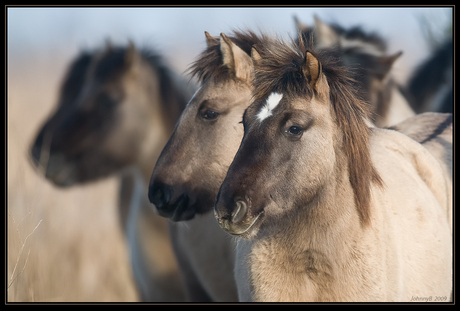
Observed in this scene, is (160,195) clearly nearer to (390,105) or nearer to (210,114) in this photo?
(210,114)

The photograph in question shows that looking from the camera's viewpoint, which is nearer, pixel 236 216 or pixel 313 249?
pixel 236 216

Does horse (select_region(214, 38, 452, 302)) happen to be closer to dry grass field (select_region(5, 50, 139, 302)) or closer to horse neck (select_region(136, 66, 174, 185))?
dry grass field (select_region(5, 50, 139, 302))

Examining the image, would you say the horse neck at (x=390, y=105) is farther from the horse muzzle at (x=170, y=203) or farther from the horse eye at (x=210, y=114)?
the horse muzzle at (x=170, y=203)

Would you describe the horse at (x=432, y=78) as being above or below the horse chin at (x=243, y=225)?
below

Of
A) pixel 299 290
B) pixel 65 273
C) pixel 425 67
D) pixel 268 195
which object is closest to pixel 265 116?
pixel 268 195

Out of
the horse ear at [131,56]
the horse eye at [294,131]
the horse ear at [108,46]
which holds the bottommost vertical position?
the horse eye at [294,131]

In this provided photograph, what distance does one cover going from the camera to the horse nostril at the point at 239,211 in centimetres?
234

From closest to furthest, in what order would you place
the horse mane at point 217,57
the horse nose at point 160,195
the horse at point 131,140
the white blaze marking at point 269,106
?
the white blaze marking at point 269,106, the horse nose at point 160,195, the horse mane at point 217,57, the horse at point 131,140

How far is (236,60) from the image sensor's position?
10.5 ft

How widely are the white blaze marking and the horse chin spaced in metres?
0.50

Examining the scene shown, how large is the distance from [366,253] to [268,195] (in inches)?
25.6

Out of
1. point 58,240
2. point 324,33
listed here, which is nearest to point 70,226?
point 58,240

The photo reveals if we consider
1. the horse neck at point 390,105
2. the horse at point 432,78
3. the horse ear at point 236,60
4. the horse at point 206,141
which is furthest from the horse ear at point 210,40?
the horse at point 432,78

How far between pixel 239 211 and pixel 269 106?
589 millimetres
